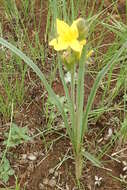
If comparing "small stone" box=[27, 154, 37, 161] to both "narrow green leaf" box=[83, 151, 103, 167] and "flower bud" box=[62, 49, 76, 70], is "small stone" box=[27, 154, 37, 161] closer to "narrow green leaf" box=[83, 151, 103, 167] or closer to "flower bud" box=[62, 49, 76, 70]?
"narrow green leaf" box=[83, 151, 103, 167]

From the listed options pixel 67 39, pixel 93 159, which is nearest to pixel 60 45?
pixel 67 39

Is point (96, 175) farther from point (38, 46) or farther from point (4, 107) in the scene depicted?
point (38, 46)

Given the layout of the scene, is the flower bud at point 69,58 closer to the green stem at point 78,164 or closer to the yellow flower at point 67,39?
the yellow flower at point 67,39

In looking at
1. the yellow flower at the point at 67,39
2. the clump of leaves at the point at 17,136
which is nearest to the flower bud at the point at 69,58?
the yellow flower at the point at 67,39

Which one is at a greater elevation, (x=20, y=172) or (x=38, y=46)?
(x=38, y=46)

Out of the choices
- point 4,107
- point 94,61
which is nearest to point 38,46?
point 94,61

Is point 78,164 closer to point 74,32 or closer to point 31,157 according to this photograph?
point 31,157
